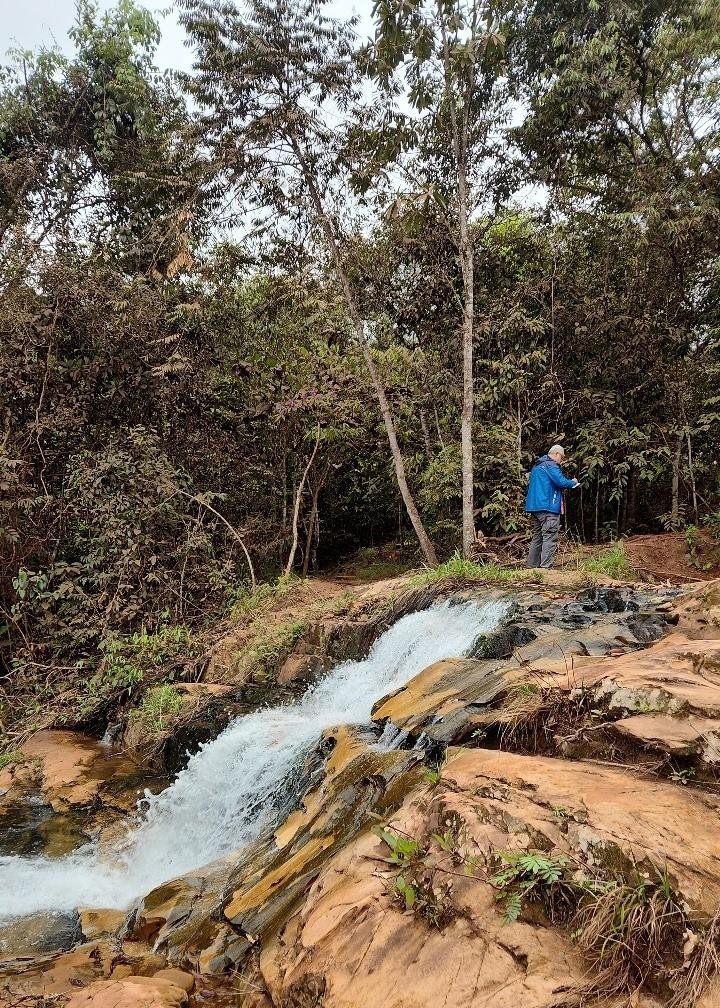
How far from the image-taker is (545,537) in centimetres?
810

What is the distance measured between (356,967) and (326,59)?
1203cm

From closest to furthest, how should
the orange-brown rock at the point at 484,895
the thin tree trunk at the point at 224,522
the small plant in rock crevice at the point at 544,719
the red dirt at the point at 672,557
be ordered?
the orange-brown rock at the point at 484,895
the small plant in rock crevice at the point at 544,719
the red dirt at the point at 672,557
the thin tree trunk at the point at 224,522

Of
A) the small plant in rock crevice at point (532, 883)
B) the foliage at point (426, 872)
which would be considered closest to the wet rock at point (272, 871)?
the foliage at point (426, 872)

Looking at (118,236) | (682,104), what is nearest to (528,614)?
(682,104)

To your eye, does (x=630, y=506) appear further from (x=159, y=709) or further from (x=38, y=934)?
(x=38, y=934)

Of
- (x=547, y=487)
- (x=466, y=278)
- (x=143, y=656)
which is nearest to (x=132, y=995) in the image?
(x=143, y=656)

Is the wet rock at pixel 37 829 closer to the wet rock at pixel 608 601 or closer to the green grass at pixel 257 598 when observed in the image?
the green grass at pixel 257 598

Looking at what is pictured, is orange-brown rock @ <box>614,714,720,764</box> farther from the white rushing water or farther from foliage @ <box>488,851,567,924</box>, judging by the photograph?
the white rushing water

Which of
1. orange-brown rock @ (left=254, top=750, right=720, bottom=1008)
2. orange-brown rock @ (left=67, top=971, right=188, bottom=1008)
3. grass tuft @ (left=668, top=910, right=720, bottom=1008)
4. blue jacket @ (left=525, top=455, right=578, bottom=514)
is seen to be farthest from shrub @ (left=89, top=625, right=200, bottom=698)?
grass tuft @ (left=668, top=910, right=720, bottom=1008)

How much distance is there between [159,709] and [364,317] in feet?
24.9

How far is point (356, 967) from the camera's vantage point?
236cm

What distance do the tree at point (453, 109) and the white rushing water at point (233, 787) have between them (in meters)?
3.16

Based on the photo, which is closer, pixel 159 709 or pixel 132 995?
pixel 132 995

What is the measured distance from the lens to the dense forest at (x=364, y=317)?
31.4 feet
